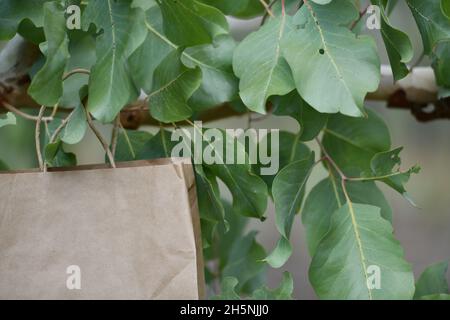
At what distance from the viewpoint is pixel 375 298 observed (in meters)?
0.53

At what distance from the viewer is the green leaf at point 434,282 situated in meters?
0.68

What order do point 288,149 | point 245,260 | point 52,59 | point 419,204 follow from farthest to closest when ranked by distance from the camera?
point 419,204 < point 245,260 < point 288,149 < point 52,59

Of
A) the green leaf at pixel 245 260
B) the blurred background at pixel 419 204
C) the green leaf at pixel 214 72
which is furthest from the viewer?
the blurred background at pixel 419 204

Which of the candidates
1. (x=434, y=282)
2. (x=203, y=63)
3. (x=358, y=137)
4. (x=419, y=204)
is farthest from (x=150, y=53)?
(x=419, y=204)

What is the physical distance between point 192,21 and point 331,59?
115mm

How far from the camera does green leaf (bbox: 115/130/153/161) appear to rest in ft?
2.00

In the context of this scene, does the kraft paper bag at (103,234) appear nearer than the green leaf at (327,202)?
Yes

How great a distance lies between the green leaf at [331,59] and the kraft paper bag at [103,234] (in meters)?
0.12

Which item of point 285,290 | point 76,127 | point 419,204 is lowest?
point 285,290

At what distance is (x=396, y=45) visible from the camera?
20.3 inches

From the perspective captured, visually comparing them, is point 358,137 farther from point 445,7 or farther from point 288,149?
point 445,7

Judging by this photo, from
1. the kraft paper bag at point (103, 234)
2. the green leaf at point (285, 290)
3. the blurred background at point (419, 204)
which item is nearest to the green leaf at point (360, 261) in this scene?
the green leaf at point (285, 290)

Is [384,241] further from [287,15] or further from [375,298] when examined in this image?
[287,15]

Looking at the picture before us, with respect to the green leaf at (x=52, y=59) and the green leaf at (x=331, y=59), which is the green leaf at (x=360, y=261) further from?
the green leaf at (x=52, y=59)
